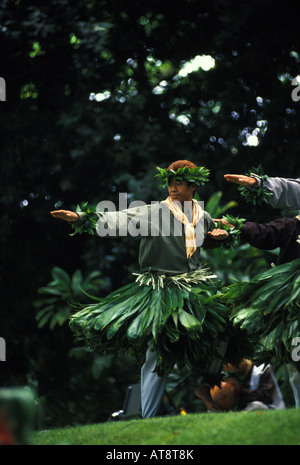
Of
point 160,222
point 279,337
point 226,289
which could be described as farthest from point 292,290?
point 160,222

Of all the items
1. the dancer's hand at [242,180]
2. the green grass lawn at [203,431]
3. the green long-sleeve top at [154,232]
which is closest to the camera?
the green grass lawn at [203,431]

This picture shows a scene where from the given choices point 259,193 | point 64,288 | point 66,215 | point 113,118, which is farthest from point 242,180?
point 113,118

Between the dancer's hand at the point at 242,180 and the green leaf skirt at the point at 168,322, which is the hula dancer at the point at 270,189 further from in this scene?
the green leaf skirt at the point at 168,322

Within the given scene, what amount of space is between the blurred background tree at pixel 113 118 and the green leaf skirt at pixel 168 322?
4414mm

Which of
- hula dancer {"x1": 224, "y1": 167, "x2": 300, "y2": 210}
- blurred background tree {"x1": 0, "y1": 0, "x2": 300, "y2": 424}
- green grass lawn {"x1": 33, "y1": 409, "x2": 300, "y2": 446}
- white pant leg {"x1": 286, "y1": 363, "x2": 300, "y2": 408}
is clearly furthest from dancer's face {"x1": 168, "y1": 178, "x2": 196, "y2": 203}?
blurred background tree {"x1": 0, "y1": 0, "x2": 300, "y2": 424}

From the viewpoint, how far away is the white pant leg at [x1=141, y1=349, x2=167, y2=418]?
4.79 metres

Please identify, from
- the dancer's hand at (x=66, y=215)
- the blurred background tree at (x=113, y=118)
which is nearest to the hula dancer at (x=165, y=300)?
the dancer's hand at (x=66, y=215)

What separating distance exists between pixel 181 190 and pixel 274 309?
1.22 m

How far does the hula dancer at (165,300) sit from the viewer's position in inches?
185

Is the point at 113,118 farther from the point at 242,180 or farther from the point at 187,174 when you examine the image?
the point at 242,180

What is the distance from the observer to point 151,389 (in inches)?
188

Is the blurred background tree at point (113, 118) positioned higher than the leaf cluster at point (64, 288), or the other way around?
the blurred background tree at point (113, 118)

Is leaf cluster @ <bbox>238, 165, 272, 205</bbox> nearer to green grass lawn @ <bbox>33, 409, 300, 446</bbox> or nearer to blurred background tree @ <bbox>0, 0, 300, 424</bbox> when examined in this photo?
green grass lawn @ <bbox>33, 409, 300, 446</bbox>
